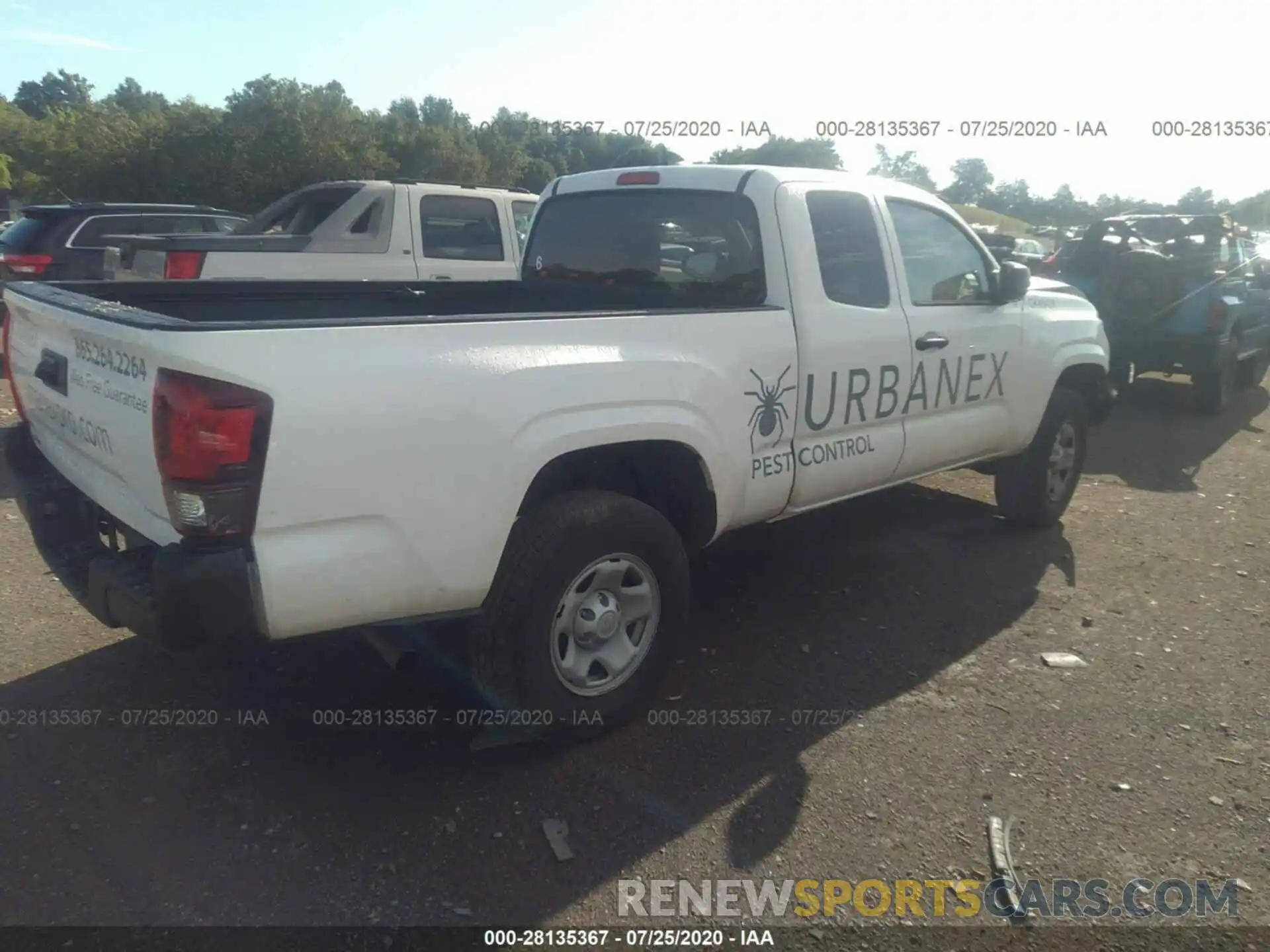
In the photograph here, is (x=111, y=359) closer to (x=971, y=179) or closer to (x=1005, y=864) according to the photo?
(x=1005, y=864)

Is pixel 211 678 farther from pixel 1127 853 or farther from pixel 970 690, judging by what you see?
pixel 1127 853

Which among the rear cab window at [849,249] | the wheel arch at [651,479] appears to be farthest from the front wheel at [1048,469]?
the wheel arch at [651,479]

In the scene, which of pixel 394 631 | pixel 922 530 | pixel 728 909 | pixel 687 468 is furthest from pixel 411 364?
pixel 922 530

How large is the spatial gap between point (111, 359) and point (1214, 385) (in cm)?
993

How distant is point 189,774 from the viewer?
3.23 metres

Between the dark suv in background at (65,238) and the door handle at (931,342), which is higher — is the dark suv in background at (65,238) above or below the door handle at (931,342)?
above

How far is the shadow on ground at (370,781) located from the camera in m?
2.72

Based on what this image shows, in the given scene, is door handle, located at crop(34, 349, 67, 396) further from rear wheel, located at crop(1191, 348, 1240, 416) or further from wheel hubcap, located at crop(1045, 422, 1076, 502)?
rear wheel, located at crop(1191, 348, 1240, 416)

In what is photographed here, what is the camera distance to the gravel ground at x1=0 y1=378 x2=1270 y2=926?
2.79 m

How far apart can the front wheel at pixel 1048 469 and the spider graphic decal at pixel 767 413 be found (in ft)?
7.77

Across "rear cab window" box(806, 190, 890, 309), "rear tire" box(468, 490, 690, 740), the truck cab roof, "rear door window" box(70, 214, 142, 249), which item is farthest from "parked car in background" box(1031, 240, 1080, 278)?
"rear door window" box(70, 214, 142, 249)

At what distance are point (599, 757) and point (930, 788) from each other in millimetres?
1099

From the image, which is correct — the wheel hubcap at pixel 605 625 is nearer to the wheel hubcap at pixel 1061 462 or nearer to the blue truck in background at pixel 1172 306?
the wheel hubcap at pixel 1061 462

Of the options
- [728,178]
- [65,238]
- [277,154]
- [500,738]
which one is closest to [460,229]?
[65,238]
